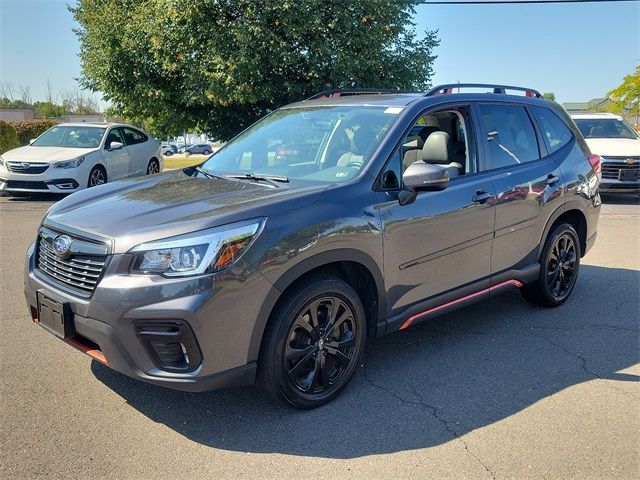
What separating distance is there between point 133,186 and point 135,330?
144 cm

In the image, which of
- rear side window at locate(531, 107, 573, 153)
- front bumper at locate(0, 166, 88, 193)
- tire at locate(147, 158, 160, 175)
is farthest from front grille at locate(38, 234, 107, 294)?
tire at locate(147, 158, 160, 175)

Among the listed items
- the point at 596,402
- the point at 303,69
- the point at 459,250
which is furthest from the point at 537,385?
the point at 303,69

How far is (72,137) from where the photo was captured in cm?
1231

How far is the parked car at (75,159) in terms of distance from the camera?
11.0 metres

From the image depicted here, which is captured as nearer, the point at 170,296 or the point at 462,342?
the point at 170,296

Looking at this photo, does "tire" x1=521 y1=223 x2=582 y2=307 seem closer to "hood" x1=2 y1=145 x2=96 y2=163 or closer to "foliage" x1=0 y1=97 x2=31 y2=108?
"hood" x1=2 y1=145 x2=96 y2=163

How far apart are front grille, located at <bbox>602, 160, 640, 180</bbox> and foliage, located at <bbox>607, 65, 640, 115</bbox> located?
24.4 meters

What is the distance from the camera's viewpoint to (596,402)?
3.45 metres

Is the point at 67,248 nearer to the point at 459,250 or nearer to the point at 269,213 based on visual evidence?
the point at 269,213

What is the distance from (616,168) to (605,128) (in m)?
2.00

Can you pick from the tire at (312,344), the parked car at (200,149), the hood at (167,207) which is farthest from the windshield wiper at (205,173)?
the parked car at (200,149)

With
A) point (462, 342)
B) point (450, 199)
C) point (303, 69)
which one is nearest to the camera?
point (450, 199)

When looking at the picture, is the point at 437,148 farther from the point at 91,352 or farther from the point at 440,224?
the point at 91,352

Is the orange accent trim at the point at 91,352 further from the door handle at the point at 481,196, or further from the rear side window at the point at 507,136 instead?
the rear side window at the point at 507,136
